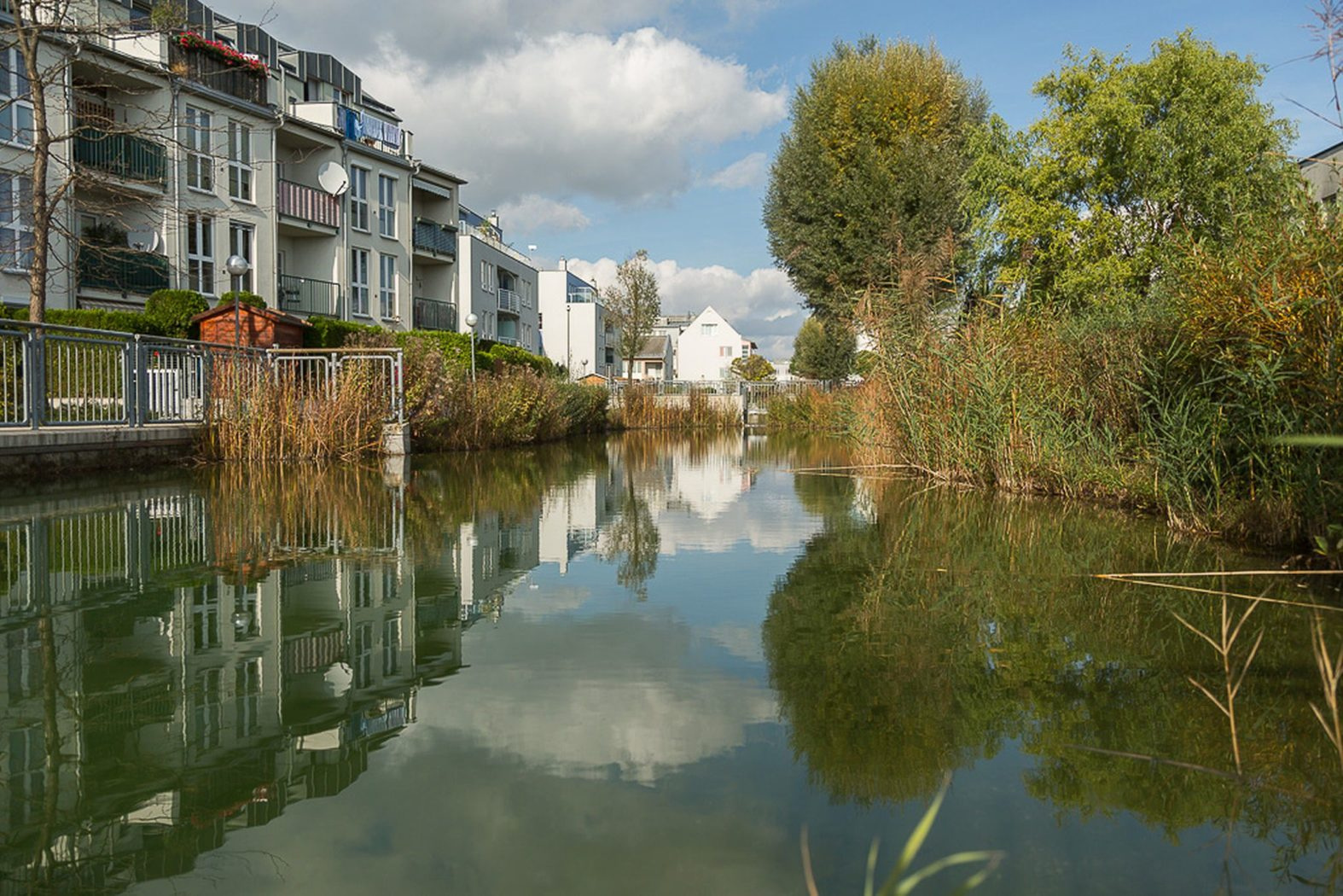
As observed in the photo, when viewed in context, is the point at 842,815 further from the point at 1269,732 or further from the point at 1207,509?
the point at 1207,509

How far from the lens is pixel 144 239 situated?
21312 mm

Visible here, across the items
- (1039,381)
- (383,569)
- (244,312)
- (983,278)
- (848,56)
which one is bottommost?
(383,569)

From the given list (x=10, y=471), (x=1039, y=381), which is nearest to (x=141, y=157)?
(x=10, y=471)

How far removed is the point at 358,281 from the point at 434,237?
16.3ft

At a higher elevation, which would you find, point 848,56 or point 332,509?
point 848,56

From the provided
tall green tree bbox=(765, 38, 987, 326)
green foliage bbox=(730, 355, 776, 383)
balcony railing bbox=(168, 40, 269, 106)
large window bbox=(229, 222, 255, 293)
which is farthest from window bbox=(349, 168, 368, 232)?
green foliage bbox=(730, 355, 776, 383)

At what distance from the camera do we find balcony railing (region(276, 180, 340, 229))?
2541 cm

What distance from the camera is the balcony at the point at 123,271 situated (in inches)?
748

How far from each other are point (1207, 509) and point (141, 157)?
22.5 m

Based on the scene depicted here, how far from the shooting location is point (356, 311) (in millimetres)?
28703

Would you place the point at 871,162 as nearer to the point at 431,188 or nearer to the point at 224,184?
the point at 224,184

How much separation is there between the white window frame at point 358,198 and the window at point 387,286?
1.17m

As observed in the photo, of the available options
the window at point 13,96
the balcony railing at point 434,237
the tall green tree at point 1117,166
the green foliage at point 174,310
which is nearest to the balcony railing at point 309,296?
the balcony railing at point 434,237

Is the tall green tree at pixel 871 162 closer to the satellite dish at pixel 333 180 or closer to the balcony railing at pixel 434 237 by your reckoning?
the satellite dish at pixel 333 180
